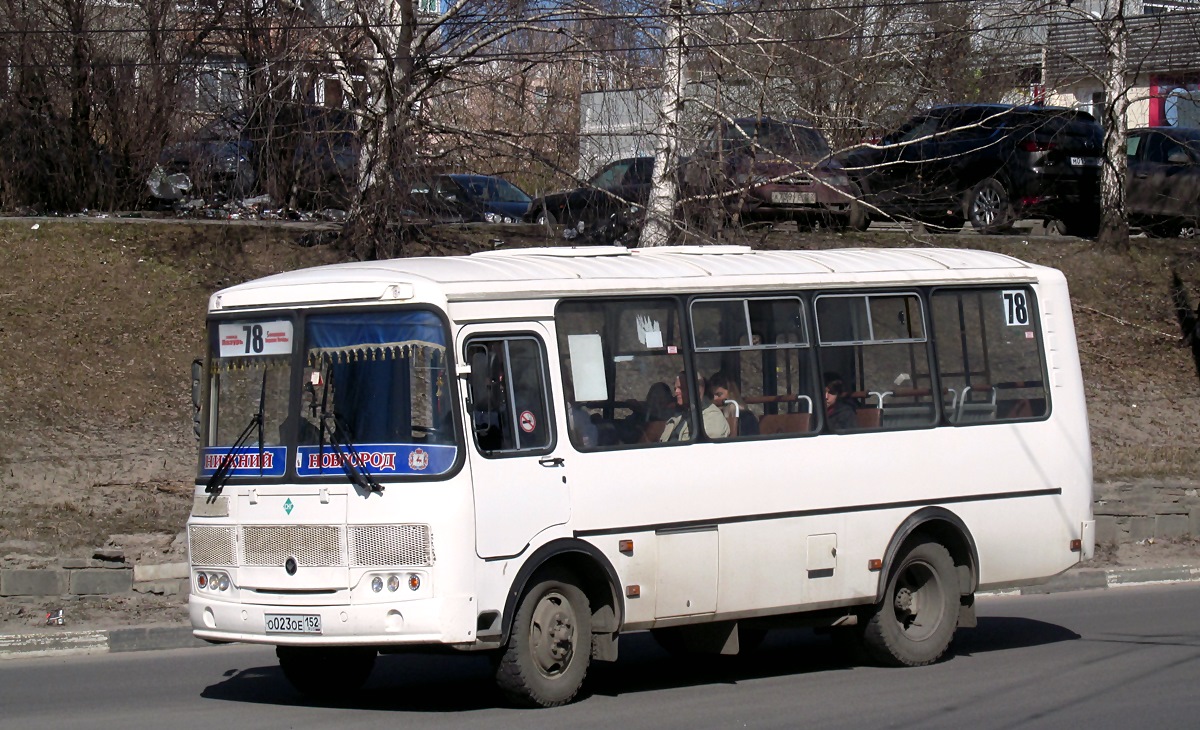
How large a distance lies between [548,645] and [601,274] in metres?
2.31

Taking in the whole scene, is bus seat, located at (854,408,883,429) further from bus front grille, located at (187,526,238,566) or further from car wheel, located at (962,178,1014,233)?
car wheel, located at (962,178,1014,233)

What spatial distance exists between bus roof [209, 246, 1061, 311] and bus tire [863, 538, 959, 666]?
1977 millimetres

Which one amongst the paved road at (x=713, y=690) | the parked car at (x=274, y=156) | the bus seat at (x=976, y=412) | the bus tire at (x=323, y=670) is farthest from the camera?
the parked car at (x=274, y=156)

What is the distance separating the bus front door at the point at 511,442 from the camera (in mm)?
8109

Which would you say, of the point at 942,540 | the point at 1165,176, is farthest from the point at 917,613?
the point at 1165,176

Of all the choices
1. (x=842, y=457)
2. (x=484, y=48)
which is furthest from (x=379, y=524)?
(x=484, y=48)

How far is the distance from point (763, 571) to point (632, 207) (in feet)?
37.3

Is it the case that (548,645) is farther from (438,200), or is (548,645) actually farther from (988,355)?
(438,200)

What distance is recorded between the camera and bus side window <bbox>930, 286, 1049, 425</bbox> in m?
10.5

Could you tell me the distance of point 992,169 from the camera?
2397cm

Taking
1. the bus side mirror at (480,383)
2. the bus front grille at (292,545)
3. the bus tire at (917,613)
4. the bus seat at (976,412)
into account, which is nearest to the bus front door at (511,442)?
the bus side mirror at (480,383)

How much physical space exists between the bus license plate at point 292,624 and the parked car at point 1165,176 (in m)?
20.6

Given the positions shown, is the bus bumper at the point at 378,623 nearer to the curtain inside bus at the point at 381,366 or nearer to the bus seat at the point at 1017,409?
the curtain inside bus at the point at 381,366

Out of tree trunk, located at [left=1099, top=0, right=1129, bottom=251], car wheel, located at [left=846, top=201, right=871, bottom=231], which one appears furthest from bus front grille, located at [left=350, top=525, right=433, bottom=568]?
tree trunk, located at [left=1099, top=0, right=1129, bottom=251]
